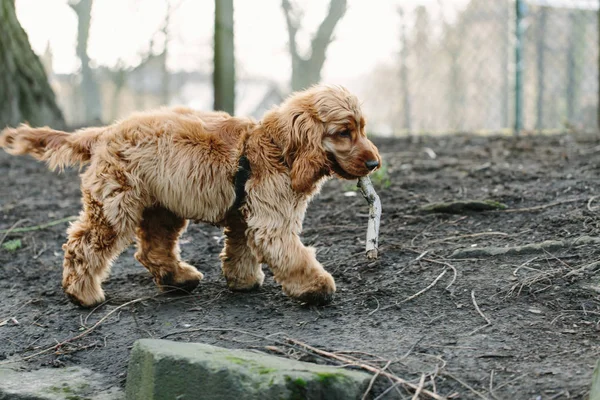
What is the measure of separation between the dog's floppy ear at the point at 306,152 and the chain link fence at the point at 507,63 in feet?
24.4

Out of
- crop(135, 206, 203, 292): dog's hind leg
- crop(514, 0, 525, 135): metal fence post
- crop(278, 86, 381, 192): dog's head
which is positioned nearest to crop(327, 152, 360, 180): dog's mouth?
crop(278, 86, 381, 192): dog's head

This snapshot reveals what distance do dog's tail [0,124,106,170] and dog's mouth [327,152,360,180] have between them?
1623 mm

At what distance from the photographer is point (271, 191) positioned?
13.9ft

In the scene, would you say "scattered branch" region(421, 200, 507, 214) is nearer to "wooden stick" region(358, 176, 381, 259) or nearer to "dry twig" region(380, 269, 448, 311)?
"dry twig" region(380, 269, 448, 311)

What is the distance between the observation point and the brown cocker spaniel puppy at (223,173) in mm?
4156

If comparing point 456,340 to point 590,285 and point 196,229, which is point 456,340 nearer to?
point 590,285

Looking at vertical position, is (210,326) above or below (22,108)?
below

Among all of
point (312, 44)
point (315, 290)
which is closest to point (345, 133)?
point (315, 290)

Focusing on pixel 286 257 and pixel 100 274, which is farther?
pixel 100 274

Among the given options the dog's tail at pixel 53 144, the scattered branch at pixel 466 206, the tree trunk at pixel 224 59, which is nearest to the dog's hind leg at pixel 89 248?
the dog's tail at pixel 53 144

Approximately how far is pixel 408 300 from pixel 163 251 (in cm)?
180

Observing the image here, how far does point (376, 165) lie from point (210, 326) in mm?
1428

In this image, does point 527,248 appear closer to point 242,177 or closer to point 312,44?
point 242,177

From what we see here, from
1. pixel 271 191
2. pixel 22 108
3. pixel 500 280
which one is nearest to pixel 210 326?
pixel 271 191
